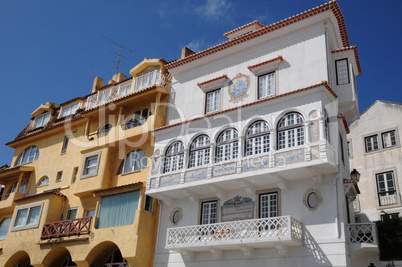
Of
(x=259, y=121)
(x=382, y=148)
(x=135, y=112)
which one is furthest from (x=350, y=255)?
(x=135, y=112)

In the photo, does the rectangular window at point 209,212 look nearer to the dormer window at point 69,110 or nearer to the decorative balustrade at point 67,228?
the decorative balustrade at point 67,228

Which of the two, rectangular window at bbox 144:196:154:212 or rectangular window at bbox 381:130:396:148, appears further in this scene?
rectangular window at bbox 381:130:396:148

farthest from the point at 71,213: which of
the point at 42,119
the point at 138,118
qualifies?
the point at 42,119

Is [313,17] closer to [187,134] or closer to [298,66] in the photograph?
[298,66]

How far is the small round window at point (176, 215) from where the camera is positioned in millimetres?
21859

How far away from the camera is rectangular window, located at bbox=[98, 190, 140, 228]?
2264cm

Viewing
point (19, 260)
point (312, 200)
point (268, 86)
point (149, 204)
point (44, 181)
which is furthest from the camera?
point (44, 181)

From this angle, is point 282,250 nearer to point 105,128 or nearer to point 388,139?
point 388,139

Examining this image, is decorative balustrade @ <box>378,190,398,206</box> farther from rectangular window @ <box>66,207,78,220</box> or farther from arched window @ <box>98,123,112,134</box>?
rectangular window @ <box>66,207,78,220</box>

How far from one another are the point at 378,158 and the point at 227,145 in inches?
506

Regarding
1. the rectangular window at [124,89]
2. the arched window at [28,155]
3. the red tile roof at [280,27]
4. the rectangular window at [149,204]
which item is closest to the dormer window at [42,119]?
the arched window at [28,155]

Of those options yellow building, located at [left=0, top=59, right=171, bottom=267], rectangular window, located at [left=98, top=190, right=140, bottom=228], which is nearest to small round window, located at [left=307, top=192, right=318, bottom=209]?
yellow building, located at [left=0, top=59, right=171, bottom=267]

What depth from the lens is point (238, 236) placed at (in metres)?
18.1

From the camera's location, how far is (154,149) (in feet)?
77.5
